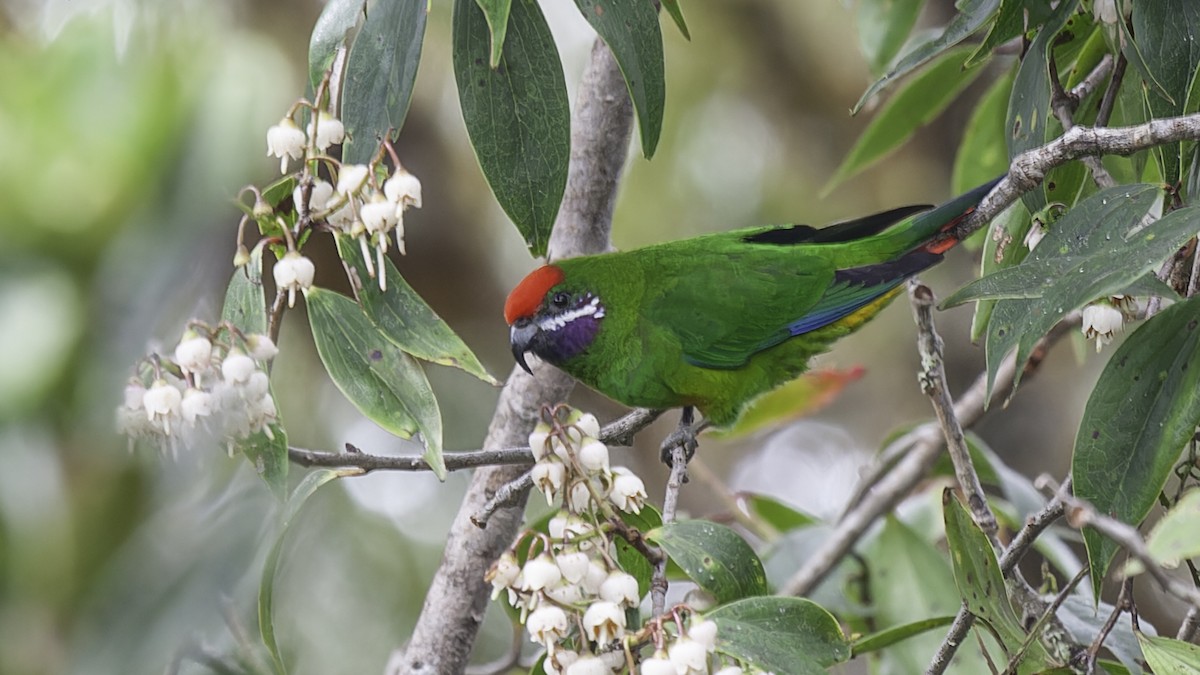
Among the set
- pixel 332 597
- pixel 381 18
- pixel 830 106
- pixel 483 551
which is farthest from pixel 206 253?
pixel 830 106

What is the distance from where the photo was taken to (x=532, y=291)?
5.66ft

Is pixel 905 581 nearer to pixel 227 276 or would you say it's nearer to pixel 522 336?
pixel 522 336

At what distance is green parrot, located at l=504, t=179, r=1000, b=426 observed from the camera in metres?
1.75

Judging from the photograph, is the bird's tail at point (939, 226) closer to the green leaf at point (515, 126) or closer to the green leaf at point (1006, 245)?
the green leaf at point (1006, 245)

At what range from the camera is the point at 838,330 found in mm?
1884

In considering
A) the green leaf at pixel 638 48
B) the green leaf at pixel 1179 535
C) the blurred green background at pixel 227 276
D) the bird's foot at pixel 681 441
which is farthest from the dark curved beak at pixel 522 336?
the green leaf at pixel 1179 535

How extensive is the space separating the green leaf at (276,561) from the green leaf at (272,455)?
3cm

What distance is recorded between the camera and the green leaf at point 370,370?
110 centimetres

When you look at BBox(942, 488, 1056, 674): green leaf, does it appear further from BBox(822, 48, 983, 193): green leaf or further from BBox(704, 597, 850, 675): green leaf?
BBox(822, 48, 983, 193): green leaf

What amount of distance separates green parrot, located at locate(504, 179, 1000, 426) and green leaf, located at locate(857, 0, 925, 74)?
0.32m

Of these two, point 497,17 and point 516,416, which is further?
point 516,416

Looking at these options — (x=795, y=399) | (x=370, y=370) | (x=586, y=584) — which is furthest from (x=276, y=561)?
(x=795, y=399)

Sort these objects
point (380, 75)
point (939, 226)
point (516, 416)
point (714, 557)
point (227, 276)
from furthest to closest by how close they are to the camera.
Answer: point (227, 276) → point (939, 226) → point (516, 416) → point (380, 75) → point (714, 557)

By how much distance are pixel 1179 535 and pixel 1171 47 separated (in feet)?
2.32
